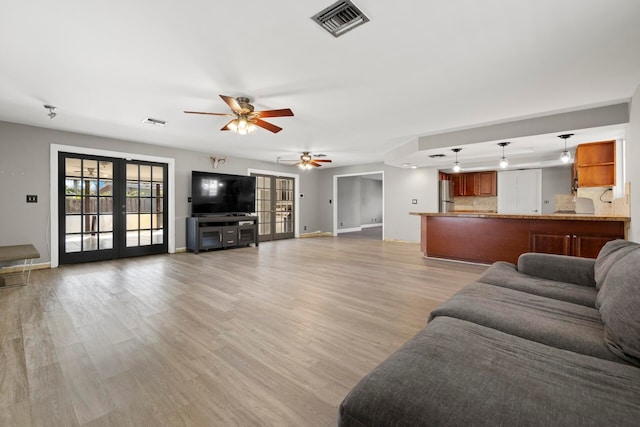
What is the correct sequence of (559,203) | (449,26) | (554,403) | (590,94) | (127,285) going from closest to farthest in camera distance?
(554,403) < (449,26) < (590,94) < (127,285) < (559,203)

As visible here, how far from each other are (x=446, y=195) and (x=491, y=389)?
Answer: 326 inches

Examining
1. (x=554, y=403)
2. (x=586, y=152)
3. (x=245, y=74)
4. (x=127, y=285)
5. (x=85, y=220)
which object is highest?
(x=245, y=74)

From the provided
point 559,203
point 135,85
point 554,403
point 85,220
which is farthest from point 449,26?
point 559,203

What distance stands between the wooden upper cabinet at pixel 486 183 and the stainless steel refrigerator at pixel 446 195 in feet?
2.29

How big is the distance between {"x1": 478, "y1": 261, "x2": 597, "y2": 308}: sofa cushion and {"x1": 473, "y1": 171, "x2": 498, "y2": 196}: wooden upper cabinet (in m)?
6.78

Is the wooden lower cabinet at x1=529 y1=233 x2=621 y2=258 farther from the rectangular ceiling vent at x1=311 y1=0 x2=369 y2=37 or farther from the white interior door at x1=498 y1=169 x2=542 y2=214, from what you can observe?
the rectangular ceiling vent at x1=311 y1=0 x2=369 y2=37

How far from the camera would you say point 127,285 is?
3.69 meters

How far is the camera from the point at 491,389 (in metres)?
0.87

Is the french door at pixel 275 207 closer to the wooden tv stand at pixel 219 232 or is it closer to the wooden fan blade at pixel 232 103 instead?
the wooden tv stand at pixel 219 232

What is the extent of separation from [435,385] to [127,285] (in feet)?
13.3

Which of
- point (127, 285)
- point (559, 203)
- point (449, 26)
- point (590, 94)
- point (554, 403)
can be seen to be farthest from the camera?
point (559, 203)

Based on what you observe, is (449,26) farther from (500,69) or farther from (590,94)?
(590,94)

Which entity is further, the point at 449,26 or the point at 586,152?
the point at 586,152

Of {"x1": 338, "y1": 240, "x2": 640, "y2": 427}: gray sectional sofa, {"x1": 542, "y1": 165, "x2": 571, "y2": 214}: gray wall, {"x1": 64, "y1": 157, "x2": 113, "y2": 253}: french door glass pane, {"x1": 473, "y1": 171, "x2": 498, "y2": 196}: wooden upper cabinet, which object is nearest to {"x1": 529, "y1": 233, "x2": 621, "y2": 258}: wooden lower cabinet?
{"x1": 338, "y1": 240, "x2": 640, "y2": 427}: gray sectional sofa
